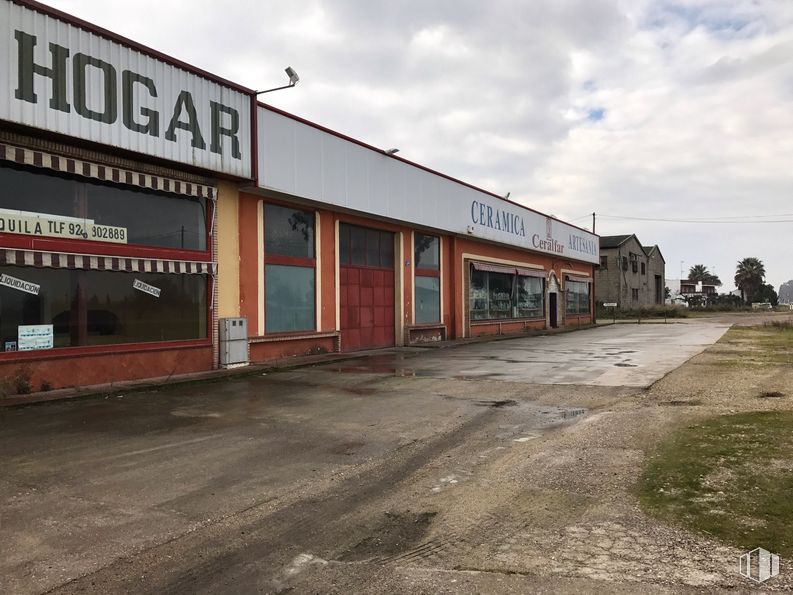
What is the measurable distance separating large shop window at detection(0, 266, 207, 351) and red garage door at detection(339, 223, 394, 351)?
5828 millimetres

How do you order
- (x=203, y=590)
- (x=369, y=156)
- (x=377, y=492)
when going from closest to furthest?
(x=203, y=590) < (x=377, y=492) < (x=369, y=156)

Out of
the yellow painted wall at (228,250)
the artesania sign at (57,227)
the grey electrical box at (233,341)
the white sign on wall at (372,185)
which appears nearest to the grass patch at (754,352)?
the white sign on wall at (372,185)

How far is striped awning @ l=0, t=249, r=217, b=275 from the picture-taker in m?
10.0

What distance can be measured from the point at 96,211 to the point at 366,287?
9642 mm

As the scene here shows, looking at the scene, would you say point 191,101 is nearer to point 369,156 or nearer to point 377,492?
point 369,156

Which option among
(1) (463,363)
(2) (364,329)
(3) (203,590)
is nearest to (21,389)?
(3) (203,590)

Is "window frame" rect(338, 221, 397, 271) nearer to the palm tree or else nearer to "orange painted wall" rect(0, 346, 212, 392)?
"orange painted wall" rect(0, 346, 212, 392)

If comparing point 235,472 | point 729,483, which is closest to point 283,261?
point 235,472

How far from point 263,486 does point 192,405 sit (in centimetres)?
460

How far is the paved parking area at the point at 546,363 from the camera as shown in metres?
12.1

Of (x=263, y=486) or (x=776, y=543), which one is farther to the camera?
(x=263, y=486)

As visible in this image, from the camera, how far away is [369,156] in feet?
61.5

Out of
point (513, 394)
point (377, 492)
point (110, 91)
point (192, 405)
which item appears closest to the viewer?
point (377, 492)

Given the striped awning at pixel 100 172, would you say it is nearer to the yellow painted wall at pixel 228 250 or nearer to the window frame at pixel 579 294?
the yellow painted wall at pixel 228 250
